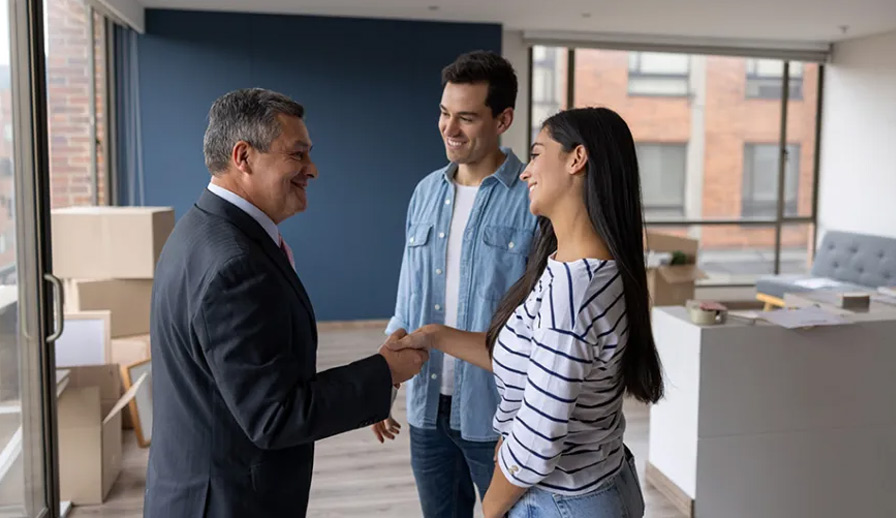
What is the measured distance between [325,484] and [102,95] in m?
3.78

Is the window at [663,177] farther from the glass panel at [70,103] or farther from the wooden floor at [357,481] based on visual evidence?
the glass panel at [70,103]

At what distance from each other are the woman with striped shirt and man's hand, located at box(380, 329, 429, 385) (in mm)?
187

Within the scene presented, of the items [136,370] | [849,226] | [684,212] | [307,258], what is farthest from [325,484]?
[849,226]

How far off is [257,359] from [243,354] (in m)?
→ 0.02

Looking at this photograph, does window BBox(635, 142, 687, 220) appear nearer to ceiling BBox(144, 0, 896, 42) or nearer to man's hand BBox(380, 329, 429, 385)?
ceiling BBox(144, 0, 896, 42)

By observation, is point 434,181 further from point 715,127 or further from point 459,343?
point 715,127

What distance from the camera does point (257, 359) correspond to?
3.81 feet

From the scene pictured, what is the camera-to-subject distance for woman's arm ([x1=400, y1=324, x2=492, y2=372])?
63.6 inches

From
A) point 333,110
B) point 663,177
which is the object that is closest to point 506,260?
point 333,110

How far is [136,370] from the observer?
3953 millimetres

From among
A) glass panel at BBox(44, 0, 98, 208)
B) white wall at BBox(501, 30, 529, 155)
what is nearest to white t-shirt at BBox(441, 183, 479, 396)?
glass panel at BBox(44, 0, 98, 208)

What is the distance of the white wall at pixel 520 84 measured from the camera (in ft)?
22.7

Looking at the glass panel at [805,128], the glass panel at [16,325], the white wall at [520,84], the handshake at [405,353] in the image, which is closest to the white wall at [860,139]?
the glass panel at [805,128]

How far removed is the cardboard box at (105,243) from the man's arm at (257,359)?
9.57 ft
